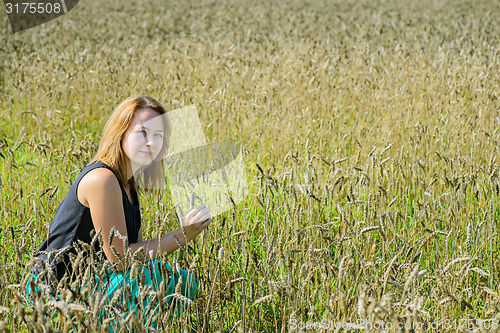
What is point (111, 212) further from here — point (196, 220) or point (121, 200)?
point (196, 220)

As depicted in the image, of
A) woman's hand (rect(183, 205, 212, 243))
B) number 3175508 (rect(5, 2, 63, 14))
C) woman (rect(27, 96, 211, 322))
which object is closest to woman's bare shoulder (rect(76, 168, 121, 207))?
woman (rect(27, 96, 211, 322))

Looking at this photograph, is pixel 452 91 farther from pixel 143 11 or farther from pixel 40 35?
pixel 143 11

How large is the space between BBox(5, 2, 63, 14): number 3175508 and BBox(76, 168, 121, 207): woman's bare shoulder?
31.7ft

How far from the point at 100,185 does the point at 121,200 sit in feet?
0.31

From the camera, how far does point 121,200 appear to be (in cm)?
202

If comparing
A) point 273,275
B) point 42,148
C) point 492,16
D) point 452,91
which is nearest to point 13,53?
point 42,148

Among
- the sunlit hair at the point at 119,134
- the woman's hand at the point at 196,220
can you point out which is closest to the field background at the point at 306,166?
the woman's hand at the point at 196,220

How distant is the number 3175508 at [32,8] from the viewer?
10703 mm

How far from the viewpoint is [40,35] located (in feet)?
24.6

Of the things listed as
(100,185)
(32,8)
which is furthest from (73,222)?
(32,8)

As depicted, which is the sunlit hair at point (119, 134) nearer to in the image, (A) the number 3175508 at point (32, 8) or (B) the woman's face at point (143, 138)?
(B) the woman's face at point (143, 138)

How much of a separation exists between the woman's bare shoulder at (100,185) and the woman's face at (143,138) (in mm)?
188

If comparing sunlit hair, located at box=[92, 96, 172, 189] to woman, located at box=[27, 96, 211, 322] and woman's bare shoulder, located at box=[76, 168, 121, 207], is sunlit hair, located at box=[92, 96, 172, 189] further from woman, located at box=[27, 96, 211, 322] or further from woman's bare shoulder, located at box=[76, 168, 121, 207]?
woman's bare shoulder, located at box=[76, 168, 121, 207]

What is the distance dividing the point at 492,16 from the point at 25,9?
9162mm
